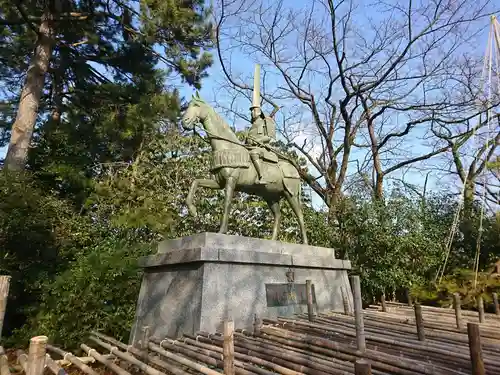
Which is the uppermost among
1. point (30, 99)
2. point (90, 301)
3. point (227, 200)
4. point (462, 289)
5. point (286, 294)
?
point (30, 99)

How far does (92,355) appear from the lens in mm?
4273

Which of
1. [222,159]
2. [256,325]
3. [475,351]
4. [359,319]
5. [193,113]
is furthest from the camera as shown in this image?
[222,159]

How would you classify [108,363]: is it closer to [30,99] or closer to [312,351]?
[312,351]

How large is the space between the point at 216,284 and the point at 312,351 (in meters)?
1.56

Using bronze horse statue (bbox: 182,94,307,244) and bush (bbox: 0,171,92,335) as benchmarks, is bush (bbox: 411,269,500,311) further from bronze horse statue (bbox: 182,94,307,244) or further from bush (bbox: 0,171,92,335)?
bush (bbox: 0,171,92,335)

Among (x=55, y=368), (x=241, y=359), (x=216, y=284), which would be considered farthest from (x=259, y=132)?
(x=55, y=368)

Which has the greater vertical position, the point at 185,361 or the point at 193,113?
the point at 193,113

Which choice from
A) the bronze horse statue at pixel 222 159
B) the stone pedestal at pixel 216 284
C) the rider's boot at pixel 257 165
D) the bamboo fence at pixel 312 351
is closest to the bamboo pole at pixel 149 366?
the bamboo fence at pixel 312 351

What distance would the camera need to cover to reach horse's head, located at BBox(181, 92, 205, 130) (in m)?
5.92

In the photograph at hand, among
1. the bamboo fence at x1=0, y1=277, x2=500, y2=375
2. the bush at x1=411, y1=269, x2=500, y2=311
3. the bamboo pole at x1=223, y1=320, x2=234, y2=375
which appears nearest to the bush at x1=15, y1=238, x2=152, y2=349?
the bamboo fence at x1=0, y1=277, x2=500, y2=375

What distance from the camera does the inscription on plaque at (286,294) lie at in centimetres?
570

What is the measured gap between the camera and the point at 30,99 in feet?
33.7

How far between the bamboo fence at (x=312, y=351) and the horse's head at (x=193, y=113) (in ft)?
9.75

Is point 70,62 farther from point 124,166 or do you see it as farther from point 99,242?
point 99,242
